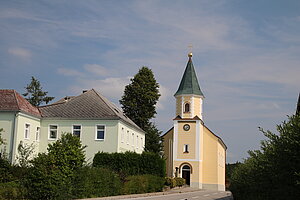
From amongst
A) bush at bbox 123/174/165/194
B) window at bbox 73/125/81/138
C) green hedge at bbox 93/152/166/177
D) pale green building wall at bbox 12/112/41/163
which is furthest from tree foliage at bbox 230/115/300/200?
window at bbox 73/125/81/138

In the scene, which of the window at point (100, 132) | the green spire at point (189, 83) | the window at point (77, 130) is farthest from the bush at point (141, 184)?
the green spire at point (189, 83)

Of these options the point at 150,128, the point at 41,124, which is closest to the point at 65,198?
the point at 41,124

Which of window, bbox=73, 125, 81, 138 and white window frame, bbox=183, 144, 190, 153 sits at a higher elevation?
window, bbox=73, 125, 81, 138

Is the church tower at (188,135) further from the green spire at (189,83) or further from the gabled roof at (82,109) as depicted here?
the gabled roof at (82,109)

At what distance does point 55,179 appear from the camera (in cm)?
2188

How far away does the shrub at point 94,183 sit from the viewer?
79.5 feet

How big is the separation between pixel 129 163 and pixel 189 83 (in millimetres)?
26802

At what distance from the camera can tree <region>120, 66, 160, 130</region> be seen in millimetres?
55656

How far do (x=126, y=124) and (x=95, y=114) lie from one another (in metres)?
3.85

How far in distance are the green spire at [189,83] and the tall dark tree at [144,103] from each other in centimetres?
473

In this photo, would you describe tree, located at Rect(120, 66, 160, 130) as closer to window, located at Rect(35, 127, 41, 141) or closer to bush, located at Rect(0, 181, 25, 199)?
window, located at Rect(35, 127, 41, 141)

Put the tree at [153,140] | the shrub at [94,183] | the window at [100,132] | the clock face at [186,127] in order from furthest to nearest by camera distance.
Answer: the clock face at [186,127]
the tree at [153,140]
the window at [100,132]
the shrub at [94,183]

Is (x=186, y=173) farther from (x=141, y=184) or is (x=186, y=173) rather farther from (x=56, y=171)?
(x=56, y=171)

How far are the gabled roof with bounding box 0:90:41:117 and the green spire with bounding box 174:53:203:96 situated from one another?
26523 mm
